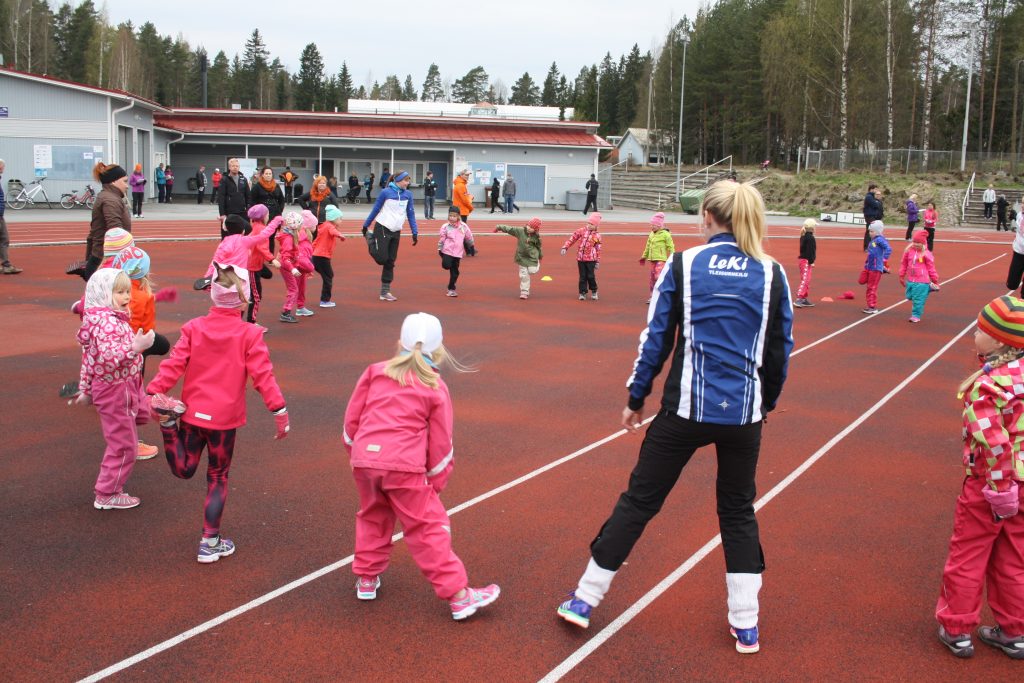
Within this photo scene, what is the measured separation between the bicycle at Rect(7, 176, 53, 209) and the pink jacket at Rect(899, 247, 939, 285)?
30.1m

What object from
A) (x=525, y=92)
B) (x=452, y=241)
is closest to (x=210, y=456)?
(x=452, y=241)

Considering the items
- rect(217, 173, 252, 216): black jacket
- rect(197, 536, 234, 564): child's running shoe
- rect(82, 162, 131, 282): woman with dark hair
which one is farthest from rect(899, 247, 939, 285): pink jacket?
rect(217, 173, 252, 216): black jacket

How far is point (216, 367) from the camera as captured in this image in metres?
5.09

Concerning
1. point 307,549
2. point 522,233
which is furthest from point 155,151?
point 307,549

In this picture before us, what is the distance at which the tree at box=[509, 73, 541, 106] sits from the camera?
443 feet

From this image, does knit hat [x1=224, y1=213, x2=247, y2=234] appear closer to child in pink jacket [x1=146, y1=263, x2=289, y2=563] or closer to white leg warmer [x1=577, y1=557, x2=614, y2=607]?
child in pink jacket [x1=146, y1=263, x2=289, y2=563]

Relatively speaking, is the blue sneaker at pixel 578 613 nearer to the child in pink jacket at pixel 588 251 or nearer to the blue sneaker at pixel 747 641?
the blue sneaker at pixel 747 641

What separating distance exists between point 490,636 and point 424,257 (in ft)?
59.8

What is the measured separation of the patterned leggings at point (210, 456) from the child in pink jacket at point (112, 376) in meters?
0.92

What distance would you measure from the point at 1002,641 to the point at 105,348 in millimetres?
5462

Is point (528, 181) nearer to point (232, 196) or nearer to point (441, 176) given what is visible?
point (441, 176)

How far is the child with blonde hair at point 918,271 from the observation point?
13.9m

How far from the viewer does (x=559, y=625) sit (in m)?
4.46

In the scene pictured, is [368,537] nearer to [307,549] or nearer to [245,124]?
[307,549]
